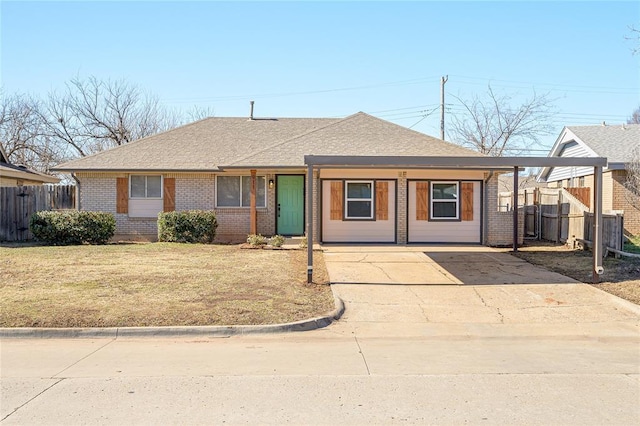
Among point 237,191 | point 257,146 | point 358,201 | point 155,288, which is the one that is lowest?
point 155,288

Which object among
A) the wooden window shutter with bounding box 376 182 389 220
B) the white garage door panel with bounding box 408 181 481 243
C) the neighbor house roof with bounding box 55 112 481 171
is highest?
the neighbor house roof with bounding box 55 112 481 171

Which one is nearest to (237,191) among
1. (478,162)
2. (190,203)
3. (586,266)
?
(190,203)

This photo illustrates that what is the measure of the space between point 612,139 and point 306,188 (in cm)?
1595

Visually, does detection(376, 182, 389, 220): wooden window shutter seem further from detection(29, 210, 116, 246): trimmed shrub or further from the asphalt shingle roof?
the asphalt shingle roof

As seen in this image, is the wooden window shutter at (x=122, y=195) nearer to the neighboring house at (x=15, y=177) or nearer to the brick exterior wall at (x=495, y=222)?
the neighboring house at (x=15, y=177)

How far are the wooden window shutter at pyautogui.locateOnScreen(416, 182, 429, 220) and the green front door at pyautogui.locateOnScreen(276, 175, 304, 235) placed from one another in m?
4.13

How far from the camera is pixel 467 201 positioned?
1873cm

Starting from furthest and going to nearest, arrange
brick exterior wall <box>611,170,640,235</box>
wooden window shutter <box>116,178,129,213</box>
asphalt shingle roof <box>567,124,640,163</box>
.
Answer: asphalt shingle roof <box>567,124,640,163</box>
brick exterior wall <box>611,170,640,235</box>
wooden window shutter <box>116,178,129,213</box>

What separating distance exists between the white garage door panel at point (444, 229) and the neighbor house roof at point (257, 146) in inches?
62.7

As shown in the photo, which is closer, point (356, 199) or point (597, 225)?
point (597, 225)

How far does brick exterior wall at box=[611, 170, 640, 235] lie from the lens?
22328 mm

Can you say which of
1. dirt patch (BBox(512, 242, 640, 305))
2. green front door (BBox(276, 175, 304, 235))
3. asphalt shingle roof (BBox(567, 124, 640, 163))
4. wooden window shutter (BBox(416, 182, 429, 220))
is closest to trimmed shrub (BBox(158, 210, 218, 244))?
green front door (BBox(276, 175, 304, 235))

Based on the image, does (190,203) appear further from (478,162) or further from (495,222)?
(478,162)

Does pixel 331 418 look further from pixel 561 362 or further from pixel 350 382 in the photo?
pixel 561 362
